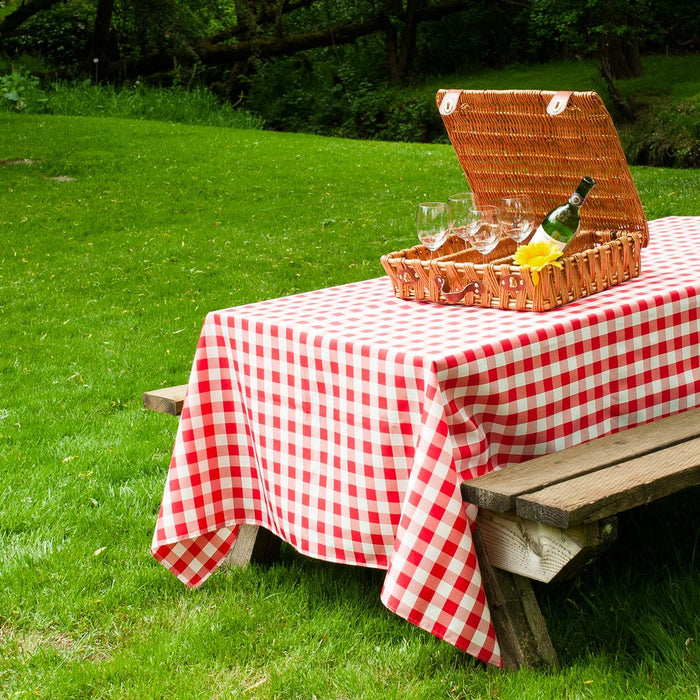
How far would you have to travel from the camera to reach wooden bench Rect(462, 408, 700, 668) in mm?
2531

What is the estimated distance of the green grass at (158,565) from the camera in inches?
116

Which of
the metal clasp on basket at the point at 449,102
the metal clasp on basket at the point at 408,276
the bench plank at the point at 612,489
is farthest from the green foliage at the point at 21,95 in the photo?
the bench plank at the point at 612,489

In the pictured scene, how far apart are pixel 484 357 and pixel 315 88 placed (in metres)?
26.1

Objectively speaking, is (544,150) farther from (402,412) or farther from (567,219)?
(402,412)

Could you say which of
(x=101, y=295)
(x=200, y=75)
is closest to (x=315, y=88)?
(x=200, y=75)

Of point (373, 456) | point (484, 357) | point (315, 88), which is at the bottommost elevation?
point (315, 88)

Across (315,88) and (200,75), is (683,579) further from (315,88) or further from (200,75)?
(315,88)

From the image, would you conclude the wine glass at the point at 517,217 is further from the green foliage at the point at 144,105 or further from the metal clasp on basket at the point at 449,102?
the green foliage at the point at 144,105

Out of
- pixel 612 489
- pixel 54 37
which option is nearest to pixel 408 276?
pixel 612 489

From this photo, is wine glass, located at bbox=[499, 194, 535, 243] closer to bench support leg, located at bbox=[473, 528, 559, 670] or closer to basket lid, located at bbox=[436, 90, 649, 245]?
basket lid, located at bbox=[436, 90, 649, 245]

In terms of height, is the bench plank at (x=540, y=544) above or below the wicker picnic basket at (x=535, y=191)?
below

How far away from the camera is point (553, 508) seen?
8.01 feet

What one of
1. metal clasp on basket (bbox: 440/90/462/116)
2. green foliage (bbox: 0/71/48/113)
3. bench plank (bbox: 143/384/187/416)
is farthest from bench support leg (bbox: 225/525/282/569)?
green foliage (bbox: 0/71/48/113)

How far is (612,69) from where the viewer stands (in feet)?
70.9
